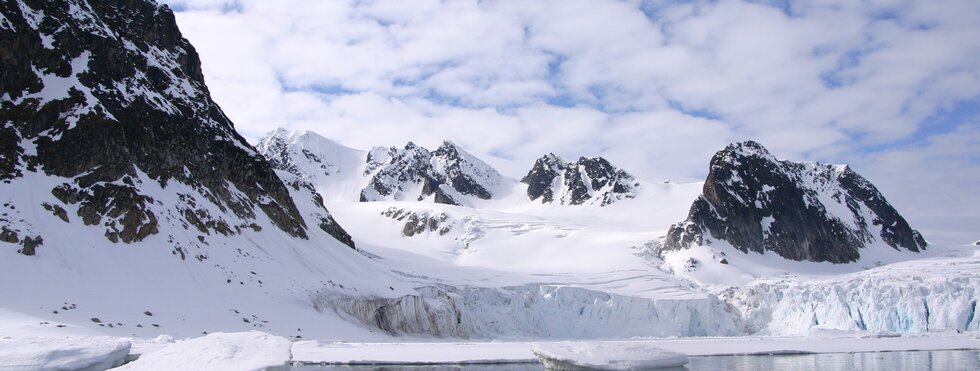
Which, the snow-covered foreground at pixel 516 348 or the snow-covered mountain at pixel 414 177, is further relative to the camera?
the snow-covered mountain at pixel 414 177

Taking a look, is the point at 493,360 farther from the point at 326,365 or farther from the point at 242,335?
the point at 242,335

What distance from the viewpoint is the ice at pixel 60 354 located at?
25.5 metres

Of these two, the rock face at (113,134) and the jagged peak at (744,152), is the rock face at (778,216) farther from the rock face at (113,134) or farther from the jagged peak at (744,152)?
the rock face at (113,134)

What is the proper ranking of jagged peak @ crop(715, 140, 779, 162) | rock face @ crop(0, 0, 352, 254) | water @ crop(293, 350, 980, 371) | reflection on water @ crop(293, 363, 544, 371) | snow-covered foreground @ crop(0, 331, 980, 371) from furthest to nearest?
jagged peak @ crop(715, 140, 779, 162) → rock face @ crop(0, 0, 352, 254) → water @ crop(293, 350, 980, 371) → reflection on water @ crop(293, 363, 544, 371) → snow-covered foreground @ crop(0, 331, 980, 371)

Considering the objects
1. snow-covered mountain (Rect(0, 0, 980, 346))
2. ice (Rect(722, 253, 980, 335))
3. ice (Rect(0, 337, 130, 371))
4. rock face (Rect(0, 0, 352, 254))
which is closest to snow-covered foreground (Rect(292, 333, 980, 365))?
ice (Rect(0, 337, 130, 371))

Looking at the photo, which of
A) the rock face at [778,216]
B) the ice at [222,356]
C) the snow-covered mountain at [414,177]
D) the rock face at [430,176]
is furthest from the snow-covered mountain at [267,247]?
the snow-covered mountain at [414,177]

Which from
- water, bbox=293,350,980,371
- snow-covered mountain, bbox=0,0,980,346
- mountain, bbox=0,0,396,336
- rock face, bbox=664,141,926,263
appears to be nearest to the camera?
water, bbox=293,350,980,371

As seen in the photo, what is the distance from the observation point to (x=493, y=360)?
1404 inches

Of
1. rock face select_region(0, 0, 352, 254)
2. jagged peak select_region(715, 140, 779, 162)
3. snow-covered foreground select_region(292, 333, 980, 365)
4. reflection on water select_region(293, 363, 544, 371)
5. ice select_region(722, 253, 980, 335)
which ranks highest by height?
jagged peak select_region(715, 140, 779, 162)

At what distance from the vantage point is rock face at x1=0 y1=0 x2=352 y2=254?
48562 mm

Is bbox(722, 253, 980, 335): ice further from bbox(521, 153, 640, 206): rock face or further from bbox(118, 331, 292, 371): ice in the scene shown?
bbox(521, 153, 640, 206): rock face

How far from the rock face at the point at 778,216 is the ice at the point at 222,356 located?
246 ft

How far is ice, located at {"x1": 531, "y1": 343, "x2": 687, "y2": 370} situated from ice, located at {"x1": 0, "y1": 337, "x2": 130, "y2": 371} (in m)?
16.8

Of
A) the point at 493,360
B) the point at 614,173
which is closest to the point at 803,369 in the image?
the point at 493,360
